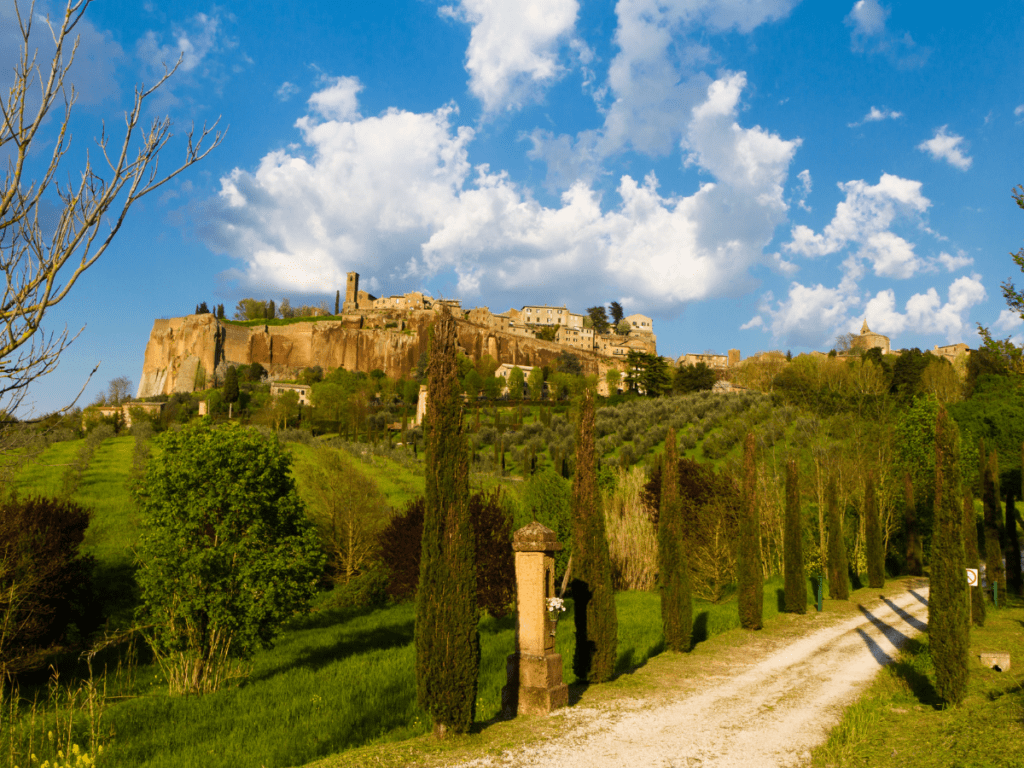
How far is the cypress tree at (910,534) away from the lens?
28.9 meters

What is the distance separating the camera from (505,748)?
24.1 feet

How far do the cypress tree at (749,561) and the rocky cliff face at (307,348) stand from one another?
94.5 metres

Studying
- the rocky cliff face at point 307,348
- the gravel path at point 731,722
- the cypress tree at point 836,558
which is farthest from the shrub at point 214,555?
the rocky cliff face at point 307,348

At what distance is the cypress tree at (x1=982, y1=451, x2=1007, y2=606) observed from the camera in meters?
20.6

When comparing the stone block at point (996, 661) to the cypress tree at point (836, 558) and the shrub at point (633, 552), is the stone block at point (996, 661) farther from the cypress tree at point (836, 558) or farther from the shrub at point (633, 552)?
the shrub at point (633, 552)

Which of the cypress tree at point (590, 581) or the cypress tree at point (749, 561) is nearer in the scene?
the cypress tree at point (590, 581)

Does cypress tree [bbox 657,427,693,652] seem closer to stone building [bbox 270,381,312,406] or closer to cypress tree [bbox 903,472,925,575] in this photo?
cypress tree [bbox 903,472,925,575]

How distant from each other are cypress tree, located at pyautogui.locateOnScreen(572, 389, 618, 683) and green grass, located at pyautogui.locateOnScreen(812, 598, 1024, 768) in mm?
3699

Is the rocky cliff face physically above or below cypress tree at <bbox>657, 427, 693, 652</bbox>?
above

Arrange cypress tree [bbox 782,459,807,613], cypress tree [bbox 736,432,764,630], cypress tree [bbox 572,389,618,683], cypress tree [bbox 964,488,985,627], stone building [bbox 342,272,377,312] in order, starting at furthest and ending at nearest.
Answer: stone building [bbox 342,272,377,312] → cypress tree [bbox 782,459,807,613] → cypress tree [bbox 964,488,985,627] → cypress tree [bbox 736,432,764,630] → cypress tree [bbox 572,389,618,683]

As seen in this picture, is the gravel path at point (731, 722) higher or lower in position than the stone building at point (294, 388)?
lower

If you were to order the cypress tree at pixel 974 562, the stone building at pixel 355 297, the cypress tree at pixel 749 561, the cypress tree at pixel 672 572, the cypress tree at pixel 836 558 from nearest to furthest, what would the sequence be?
1. the cypress tree at pixel 672 572
2. the cypress tree at pixel 749 561
3. the cypress tree at pixel 974 562
4. the cypress tree at pixel 836 558
5. the stone building at pixel 355 297

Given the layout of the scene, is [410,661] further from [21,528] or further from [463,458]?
[21,528]

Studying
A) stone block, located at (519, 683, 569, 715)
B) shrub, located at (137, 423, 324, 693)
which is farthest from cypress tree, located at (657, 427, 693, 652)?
shrub, located at (137, 423, 324, 693)
